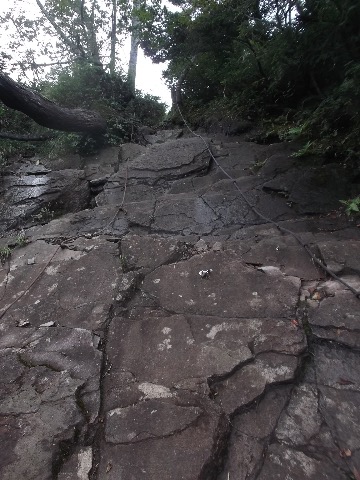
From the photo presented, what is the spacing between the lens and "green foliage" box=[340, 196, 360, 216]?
3559 mm

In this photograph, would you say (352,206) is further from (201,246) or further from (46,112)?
(46,112)

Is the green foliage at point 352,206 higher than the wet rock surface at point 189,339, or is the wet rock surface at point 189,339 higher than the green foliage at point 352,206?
the green foliage at point 352,206

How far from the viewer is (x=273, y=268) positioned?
315 cm

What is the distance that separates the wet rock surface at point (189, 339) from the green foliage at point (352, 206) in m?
0.12

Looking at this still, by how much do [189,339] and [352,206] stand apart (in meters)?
2.57

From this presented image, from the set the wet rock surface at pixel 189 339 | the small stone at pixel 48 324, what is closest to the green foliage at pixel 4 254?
the wet rock surface at pixel 189 339

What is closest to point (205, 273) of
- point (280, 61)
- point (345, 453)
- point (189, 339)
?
point (189, 339)

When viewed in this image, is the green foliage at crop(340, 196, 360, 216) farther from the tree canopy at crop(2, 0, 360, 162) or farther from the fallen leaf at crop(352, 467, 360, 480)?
the fallen leaf at crop(352, 467, 360, 480)

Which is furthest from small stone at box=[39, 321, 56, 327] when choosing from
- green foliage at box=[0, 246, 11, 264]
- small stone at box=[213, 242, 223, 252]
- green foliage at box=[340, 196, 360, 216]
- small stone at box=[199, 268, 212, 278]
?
green foliage at box=[340, 196, 360, 216]

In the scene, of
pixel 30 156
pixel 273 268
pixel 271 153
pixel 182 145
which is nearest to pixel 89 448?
pixel 273 268

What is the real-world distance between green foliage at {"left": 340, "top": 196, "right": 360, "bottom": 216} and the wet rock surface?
0.12 meters

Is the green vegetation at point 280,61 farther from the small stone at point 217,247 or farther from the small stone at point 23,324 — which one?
the small stone at point 23,324

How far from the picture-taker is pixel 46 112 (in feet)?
20.4

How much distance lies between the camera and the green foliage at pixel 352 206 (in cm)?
356
